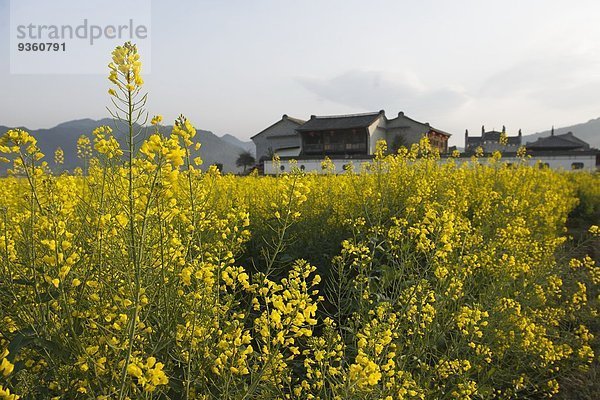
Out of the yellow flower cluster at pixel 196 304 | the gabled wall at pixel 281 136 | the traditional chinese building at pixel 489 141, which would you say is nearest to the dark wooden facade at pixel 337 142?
the gabled wall at pixel 281 136

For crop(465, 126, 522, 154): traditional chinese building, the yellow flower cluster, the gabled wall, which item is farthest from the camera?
crop(465, 126, 522, 154): traditional chinese building

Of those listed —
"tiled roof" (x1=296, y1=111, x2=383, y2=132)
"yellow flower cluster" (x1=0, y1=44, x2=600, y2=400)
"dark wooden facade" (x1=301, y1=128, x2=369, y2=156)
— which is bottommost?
"yellow flower cluster" (x1=0, y1=44, x2=600, y2=400)

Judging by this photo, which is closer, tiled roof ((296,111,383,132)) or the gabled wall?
tiled roof ((296,111,383,132))

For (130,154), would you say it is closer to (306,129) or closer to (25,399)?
(25,399)

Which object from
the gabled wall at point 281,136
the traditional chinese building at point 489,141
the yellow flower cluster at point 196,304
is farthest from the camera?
the traditional chinese building at point 489,141

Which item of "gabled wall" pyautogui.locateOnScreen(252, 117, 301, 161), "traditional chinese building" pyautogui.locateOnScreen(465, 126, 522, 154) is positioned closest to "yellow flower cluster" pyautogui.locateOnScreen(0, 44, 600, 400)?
"gabled wall" pyautogui.locateOnScreen(252, 117, 301, 161)

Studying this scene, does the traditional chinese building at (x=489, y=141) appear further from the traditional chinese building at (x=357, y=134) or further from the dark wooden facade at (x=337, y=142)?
the dark wooden facade at (x=337, y=142)

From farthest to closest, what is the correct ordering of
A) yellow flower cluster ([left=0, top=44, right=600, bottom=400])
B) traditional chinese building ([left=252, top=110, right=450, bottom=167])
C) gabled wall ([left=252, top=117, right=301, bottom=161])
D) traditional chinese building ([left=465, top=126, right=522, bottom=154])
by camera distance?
traditional chinese building ([left=465, top=126, right=522, bottom=154]) → gabled wall ([left=252, top=117, right=301, bottom=161]) → traditional chinese building ([left=252, top=110, right=450, bottom=167]) → yellow flower cluster ([left=0, top=44, right=600, bottom=400])

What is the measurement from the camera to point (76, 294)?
1757 mm

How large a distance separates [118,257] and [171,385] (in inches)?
23.8

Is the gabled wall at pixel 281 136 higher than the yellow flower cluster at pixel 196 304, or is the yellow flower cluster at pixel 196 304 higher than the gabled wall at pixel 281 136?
the gabled wall at pixel 281 136

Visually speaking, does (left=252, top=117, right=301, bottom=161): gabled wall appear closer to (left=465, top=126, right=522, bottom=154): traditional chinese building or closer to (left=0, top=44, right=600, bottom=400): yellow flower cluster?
(left=465, top=126, right=522, bottom=154): traditional chinese building

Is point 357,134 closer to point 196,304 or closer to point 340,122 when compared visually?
point 340,122

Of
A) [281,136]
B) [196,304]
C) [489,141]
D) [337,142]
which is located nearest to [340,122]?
[337,142]
